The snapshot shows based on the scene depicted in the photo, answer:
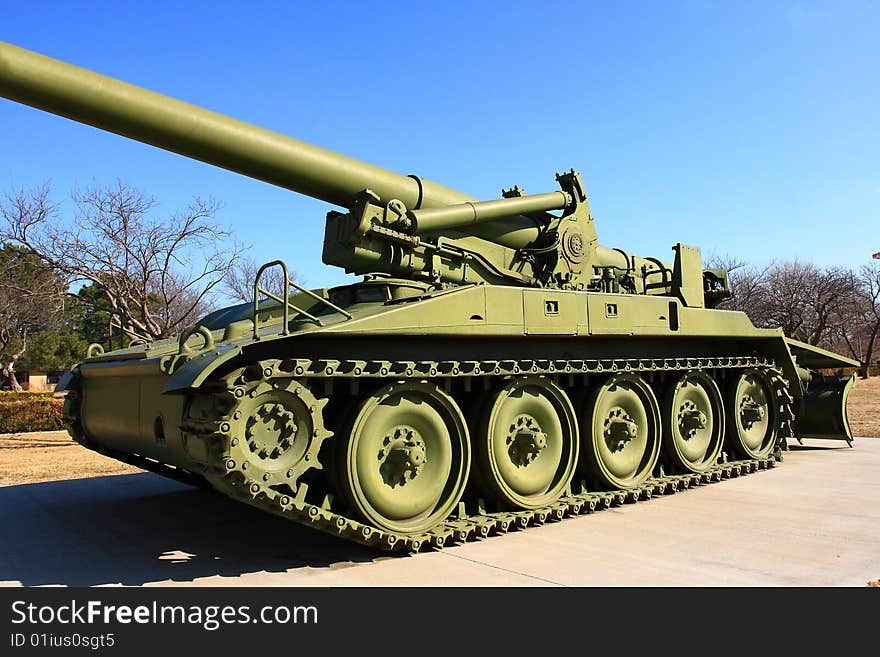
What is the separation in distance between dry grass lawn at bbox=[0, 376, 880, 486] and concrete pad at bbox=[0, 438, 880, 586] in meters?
2.41

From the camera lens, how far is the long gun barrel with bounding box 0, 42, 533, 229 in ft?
18.8

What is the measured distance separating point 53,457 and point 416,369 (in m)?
10.5

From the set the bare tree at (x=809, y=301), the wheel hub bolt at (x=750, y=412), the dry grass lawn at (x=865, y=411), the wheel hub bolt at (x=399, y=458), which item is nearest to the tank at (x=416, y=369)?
the wheel hub bolt at (x=399, y=458)

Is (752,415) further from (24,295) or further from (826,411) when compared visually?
(24,295)

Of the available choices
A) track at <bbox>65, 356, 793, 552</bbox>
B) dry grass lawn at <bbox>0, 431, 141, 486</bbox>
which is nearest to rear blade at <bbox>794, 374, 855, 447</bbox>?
track at <bbox>65, 356, 793, 552</bbox>

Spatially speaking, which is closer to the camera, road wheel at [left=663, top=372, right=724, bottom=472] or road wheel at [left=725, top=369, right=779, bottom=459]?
road wheel at [left=663, top=372, right=724, bottom=472]

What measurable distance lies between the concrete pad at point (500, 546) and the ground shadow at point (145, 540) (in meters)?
0.02

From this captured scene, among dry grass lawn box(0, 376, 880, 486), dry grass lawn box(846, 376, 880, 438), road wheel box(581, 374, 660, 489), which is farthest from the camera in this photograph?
dry grass lawn box(846, 376, 880, 438)

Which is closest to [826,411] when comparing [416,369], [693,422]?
[693,422]

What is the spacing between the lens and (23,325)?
4362cm

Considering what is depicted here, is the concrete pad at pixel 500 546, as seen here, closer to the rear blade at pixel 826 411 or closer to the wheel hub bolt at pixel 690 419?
the wheel hub bolt at pixel 690 419

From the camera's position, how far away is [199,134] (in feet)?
22.0

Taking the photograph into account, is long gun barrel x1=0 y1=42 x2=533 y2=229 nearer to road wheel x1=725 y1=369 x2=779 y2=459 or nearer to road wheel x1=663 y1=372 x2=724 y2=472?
road wheel x1=663 y1=372 x2=724 y2=472
